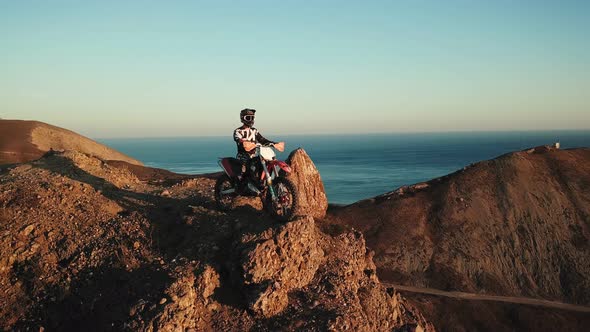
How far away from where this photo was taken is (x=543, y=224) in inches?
1508

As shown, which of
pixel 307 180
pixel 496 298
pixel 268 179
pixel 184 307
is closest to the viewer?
pixel 184 307

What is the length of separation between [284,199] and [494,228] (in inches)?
1200

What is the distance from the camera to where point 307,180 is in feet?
106

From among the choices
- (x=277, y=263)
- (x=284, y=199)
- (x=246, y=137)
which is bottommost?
(x=277, y=263)

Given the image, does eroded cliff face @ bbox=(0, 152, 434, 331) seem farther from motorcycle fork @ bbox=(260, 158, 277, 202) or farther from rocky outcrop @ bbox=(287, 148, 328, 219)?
rocky outcrop @ bbox=(287, 148, 328, 219)

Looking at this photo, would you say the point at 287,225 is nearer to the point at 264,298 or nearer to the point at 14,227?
the point at 264,298

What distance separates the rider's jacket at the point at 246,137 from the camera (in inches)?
531

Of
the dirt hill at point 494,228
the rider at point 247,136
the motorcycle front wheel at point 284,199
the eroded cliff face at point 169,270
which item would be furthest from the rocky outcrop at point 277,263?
the dirt hill at point 494,228

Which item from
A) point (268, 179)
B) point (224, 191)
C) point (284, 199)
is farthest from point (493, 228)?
point (268, 179)

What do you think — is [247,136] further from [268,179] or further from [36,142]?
[36,142]

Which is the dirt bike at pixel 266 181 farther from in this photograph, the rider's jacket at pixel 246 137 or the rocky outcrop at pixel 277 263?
the rocky outcrop at pixel 277 263

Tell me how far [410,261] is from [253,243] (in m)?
25.3

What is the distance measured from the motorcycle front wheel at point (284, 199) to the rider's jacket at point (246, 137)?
53.9 inches

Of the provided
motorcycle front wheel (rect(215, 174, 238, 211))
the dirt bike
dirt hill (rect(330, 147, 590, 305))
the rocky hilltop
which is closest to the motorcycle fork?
the dirt bike
